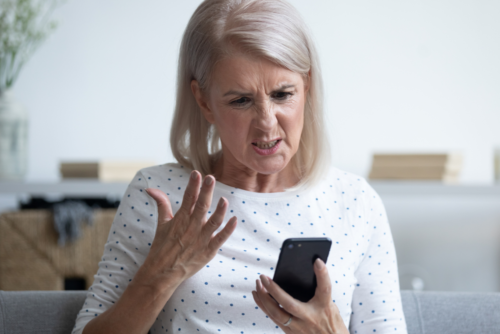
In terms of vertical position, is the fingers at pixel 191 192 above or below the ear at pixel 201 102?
below

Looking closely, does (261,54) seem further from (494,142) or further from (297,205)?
(494,142)

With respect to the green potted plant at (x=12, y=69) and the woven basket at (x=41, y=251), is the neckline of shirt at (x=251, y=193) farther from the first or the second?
the green potted plant at (x=12, y=69)

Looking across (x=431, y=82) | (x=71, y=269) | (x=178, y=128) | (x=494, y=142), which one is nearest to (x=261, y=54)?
(x=178, y=128)

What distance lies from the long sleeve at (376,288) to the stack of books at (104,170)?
130 cm

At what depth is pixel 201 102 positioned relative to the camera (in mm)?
1109

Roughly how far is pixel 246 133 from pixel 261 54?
167mm

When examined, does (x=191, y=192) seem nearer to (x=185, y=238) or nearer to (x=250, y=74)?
(x=185, y=238)

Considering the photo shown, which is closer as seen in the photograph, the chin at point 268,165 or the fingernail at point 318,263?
the fingernail at point 318,263

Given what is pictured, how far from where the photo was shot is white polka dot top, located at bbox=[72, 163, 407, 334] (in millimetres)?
979

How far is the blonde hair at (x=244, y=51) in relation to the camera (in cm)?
98

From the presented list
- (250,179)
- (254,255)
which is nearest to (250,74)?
(250,179)

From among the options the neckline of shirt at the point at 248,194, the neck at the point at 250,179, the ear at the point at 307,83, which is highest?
the ear at the point at 307,83

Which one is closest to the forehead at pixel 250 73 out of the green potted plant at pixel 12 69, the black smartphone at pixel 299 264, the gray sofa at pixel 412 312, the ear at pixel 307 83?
the ear at pixel 307 83

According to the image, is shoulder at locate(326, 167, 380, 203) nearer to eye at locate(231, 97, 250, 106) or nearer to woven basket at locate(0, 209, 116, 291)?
eye at locate(231, 97, 250, 106)
